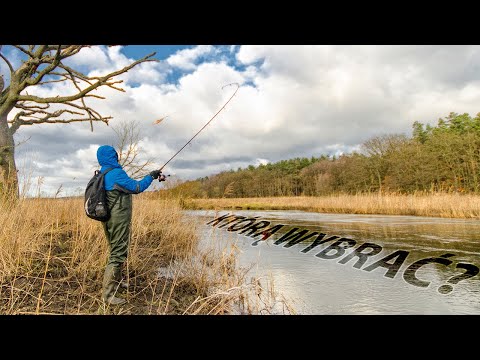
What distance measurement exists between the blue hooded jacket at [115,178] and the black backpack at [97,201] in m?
0.05

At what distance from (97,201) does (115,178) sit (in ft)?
0.67

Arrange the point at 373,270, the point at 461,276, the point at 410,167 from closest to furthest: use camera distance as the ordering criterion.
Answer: the point at 461,276 → the point at 373,270 → the point at 410,167

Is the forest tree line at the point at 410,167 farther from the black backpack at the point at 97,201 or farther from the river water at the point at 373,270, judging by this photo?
the black backpack at the point at 97,201

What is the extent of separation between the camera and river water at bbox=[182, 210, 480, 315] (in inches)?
131

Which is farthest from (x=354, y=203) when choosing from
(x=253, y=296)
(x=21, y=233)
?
(x=21, y=233)

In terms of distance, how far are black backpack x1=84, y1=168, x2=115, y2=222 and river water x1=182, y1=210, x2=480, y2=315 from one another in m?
1.45

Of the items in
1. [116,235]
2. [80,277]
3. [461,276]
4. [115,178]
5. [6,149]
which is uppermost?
[6,149]

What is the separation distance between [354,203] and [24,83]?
13194 millimetres

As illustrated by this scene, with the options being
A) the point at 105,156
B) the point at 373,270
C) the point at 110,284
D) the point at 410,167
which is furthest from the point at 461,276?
the point at 410,167

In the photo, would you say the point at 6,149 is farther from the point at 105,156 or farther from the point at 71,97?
the point at 105,156

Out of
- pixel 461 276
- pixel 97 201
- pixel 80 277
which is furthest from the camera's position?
pixel 461 276

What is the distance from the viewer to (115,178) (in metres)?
2.56
